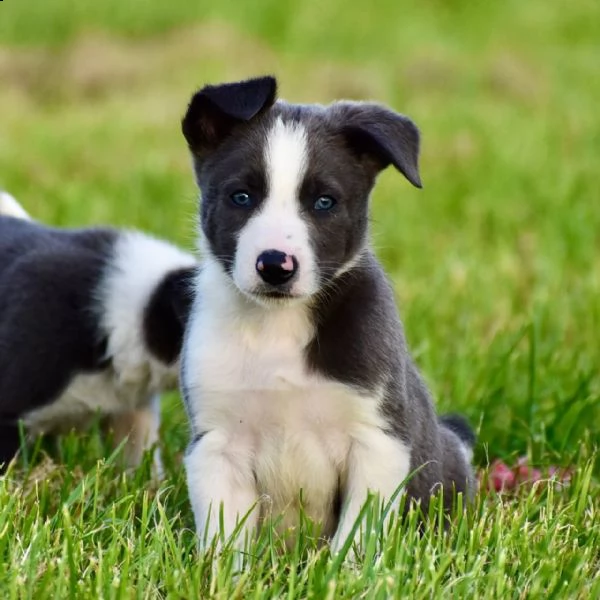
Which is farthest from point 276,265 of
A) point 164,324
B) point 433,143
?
point 433,143

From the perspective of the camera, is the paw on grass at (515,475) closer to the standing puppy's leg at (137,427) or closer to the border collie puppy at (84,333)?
the border collie puppy at (84,333)

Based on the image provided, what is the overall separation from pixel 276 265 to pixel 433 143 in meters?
8.00

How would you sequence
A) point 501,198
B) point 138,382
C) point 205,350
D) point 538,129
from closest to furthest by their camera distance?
point 205,350
point 138,382
point 501,198
point 538,129

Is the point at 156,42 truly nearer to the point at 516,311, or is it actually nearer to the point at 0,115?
the point at 0,115

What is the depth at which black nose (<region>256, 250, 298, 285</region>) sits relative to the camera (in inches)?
144

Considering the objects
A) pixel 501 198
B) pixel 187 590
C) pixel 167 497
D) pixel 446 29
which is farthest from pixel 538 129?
pixel 187 590

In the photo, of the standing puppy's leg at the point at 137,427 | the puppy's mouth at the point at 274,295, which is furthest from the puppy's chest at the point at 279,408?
the standing puppy's leg at the point at 137,427

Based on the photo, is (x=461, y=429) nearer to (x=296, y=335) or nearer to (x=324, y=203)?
(x=296, y=335)

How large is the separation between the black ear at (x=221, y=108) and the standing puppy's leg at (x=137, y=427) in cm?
170

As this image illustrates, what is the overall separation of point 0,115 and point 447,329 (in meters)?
7.02

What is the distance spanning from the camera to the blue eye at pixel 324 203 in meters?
3.85

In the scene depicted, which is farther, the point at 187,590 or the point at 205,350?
the point at 205,350

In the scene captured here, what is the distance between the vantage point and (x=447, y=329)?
6.87 metres

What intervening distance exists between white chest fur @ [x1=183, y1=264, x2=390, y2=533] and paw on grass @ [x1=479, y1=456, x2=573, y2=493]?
0.82 meters
